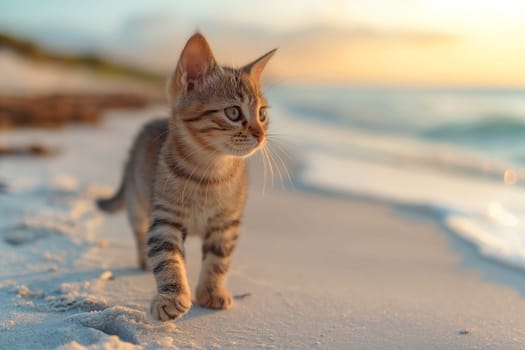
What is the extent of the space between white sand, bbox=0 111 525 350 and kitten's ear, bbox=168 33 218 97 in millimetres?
1150

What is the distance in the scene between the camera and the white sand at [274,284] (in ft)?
7.43

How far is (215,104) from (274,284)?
1111mm

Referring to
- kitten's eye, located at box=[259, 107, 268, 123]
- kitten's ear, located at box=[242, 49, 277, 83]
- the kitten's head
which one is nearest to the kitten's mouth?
the kitten's head

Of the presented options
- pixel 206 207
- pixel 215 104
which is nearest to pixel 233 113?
pixel 215 104

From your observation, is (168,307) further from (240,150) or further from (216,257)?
(240,150)

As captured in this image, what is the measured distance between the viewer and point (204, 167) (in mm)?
2697

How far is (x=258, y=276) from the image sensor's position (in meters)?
3.17

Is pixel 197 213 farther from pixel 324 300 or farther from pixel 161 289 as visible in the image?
pixel 324 300

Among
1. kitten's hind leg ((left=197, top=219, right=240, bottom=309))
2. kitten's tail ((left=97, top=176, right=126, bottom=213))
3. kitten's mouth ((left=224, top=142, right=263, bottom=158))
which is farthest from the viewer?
kitten's tail ((left=97, top=176, right=126, bottom=213))

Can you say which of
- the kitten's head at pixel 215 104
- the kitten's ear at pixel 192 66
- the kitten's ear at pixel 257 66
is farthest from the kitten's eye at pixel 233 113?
the kitten's ear at pixel 257 66

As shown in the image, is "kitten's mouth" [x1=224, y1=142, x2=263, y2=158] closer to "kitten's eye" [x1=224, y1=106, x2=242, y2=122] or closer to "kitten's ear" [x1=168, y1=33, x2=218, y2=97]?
"kitten's eye" [x1=224, y1=106, x2=242, y2=122]

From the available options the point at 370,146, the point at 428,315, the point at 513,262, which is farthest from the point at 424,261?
the point at 370,146

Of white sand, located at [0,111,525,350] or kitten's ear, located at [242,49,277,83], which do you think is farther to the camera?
kitten's ear, located at [242,49,277,83]

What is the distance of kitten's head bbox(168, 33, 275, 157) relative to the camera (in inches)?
103
